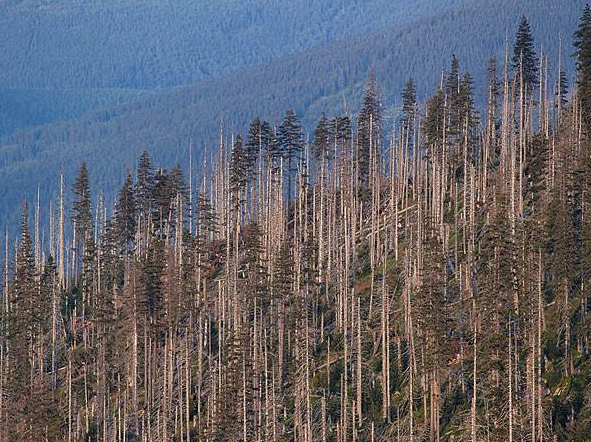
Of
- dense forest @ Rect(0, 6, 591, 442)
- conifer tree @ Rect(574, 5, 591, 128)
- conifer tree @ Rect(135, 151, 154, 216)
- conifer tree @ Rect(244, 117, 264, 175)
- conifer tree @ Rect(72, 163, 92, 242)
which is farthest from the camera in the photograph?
conifer tree @ Rect(72, 163, 92, 242)

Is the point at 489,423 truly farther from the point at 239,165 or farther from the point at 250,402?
the point at 239,165

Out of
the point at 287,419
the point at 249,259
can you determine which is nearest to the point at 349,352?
the point at 287,419

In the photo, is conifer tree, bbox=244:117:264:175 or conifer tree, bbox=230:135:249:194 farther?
conifer tree, bbox=244:117:264:175

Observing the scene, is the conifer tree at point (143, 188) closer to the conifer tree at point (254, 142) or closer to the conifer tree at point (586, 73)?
the conifer tree at point (254, 142)

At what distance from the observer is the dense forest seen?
2844 inches

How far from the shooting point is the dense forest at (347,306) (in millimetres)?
72250

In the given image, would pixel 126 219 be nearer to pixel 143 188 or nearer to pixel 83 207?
pixel 143 188

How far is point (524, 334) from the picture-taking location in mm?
70750

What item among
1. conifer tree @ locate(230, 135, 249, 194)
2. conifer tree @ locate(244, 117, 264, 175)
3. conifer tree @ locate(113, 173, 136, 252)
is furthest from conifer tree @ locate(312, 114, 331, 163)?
conifer tree @ locate(113, 173, 136, 252)

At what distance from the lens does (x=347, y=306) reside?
279 ft

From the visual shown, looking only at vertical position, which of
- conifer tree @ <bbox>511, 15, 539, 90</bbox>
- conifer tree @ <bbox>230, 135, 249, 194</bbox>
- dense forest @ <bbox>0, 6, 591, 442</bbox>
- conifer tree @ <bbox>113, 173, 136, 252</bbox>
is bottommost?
dense forest @ <bbox>0, 6, 591, 442</bbox>

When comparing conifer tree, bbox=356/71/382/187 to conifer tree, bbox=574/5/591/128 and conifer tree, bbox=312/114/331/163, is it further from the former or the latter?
conifer tree, bbox=574/5/591/128

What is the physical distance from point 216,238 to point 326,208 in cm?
1092

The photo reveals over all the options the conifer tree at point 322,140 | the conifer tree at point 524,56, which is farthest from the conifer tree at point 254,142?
the conifer tree at point 524,56
